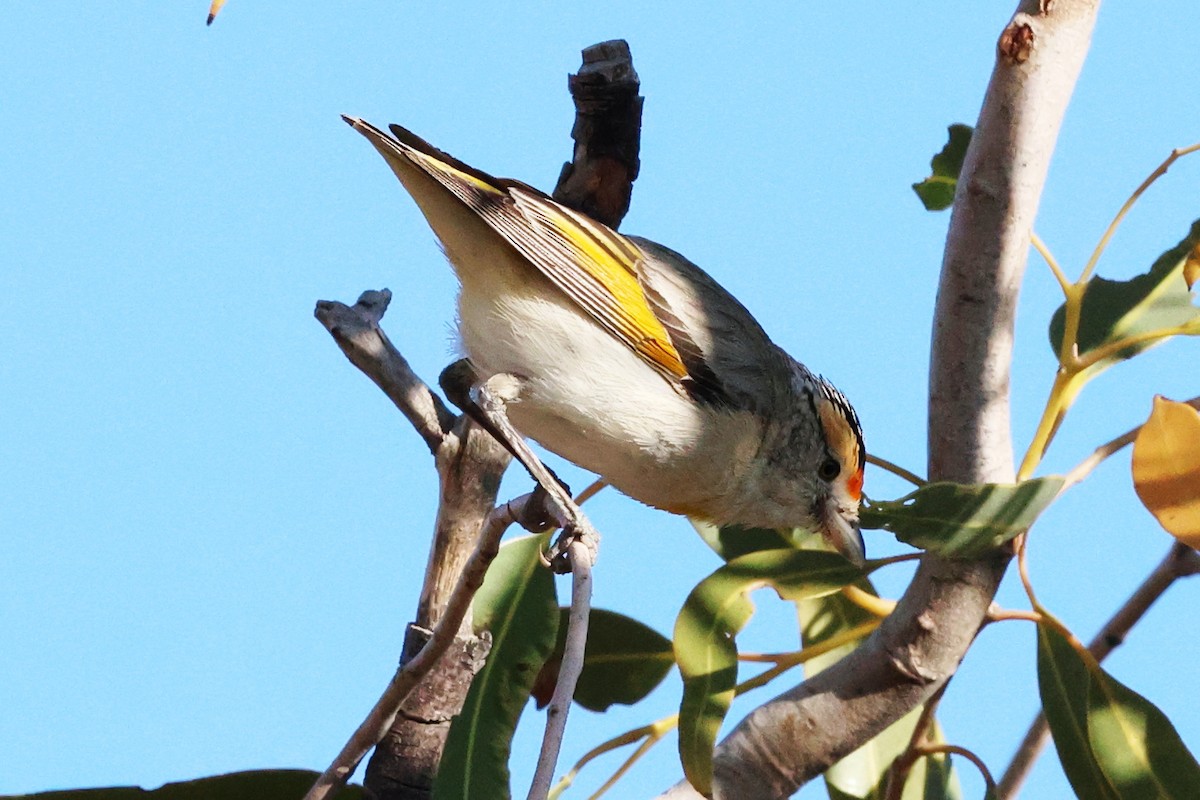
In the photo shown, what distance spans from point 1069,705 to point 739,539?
1.18m

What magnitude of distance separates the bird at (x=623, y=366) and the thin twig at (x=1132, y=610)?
Answer: 0.67 metres

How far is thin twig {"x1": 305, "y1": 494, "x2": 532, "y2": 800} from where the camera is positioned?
101 inches

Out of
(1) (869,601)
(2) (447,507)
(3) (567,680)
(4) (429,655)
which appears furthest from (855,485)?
(3) (567,680)

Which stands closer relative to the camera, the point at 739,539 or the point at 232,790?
the point at 232,790

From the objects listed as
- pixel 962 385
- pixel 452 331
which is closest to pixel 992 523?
pixel 962 385

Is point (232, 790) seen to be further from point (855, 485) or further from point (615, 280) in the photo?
point (855, 485)

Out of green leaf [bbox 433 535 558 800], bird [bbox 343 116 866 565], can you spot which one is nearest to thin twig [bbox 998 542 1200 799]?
bird [bbox 343 116 866 565]

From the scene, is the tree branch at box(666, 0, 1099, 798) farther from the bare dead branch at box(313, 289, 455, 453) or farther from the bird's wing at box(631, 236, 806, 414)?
the bare dead branch at box(313, 289, 455, 453)

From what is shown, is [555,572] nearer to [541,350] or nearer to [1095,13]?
[541,350]

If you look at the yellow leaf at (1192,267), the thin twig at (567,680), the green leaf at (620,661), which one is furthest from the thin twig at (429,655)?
the yellow leaf at (1192,267)

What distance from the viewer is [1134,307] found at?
131 inches

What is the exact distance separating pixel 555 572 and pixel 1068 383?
139cm

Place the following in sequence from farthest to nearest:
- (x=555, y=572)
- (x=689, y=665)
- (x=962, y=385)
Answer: (x=555, y=572) < (x=689, y=665) < (x=962, y=385)

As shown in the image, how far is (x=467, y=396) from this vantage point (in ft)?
11.4
